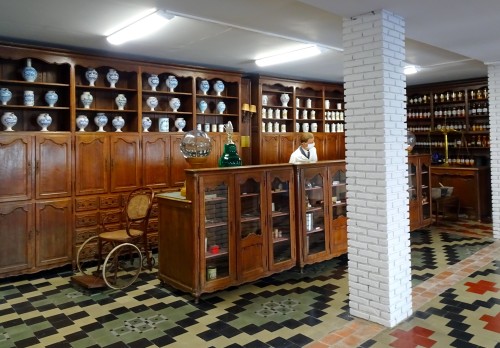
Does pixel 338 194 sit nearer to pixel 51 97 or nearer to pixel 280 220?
pixel 280 220

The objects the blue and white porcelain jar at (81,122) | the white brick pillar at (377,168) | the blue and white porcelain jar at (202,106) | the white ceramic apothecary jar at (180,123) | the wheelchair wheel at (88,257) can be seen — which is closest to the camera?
the white brick pillar at (377,168)

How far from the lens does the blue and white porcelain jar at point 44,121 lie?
5.61m

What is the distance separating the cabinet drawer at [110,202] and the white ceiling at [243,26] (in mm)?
2133

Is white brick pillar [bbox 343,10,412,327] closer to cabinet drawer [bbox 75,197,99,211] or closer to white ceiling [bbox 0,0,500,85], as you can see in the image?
white ceiling [bbox 0,0,500,85]

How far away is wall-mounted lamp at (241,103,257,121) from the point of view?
7.68 m

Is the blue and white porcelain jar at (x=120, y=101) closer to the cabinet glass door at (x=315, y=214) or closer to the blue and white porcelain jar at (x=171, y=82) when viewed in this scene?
the blue and white porcelain jar at (x=171, y=82)

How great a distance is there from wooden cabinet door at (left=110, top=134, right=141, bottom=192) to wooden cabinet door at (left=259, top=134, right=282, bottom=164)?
107 inches

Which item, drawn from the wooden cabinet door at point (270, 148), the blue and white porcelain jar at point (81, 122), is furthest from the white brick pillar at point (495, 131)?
the blue and white porcelain jar at point (81, 122)

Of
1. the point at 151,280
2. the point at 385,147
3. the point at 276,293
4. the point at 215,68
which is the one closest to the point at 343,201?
the point at 276,293

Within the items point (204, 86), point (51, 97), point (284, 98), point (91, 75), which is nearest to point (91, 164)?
point (51, 97)

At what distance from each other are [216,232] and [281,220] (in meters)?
0.97

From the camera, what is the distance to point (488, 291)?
453cm

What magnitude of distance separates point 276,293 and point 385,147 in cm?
207

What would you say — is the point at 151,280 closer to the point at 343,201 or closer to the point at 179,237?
the point at 179,237
